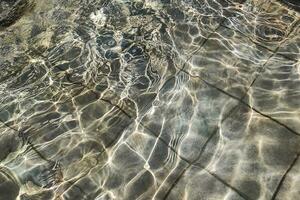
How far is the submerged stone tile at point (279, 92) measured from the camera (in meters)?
4.10

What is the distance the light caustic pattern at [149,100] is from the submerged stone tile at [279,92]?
0.01 meters

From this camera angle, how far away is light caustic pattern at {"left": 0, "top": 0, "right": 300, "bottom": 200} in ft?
12.4

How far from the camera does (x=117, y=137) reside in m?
4.16

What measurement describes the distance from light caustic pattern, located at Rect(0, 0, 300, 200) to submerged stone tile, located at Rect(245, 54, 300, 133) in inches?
0.5

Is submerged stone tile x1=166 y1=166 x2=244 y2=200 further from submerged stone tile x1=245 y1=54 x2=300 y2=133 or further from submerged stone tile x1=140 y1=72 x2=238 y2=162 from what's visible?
submerged stone tile x1=245 y1=54 x2=300 y2=133

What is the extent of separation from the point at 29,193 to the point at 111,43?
223 centimetres

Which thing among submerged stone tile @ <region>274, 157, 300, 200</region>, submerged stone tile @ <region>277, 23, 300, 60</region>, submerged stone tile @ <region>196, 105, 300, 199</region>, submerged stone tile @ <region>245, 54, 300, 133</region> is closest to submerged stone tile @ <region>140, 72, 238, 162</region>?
submerged stone tile @ <region>196, 105, 300, 199</region>

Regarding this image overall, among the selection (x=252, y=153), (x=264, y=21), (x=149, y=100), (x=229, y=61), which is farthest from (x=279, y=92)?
(x=149, y=100)

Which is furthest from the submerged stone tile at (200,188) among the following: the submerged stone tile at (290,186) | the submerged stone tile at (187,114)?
the submerged stone tile at (290,186)

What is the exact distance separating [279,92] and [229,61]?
0.72 metres

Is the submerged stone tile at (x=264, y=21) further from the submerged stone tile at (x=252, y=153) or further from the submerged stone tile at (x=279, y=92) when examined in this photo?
the submerged stone tile at (x=252, y=153)

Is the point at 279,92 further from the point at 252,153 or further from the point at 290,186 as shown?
the point at 290,186

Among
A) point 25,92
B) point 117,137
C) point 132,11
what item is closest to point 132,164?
point 117,137

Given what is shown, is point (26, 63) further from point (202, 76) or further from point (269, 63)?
point (269, 63)
